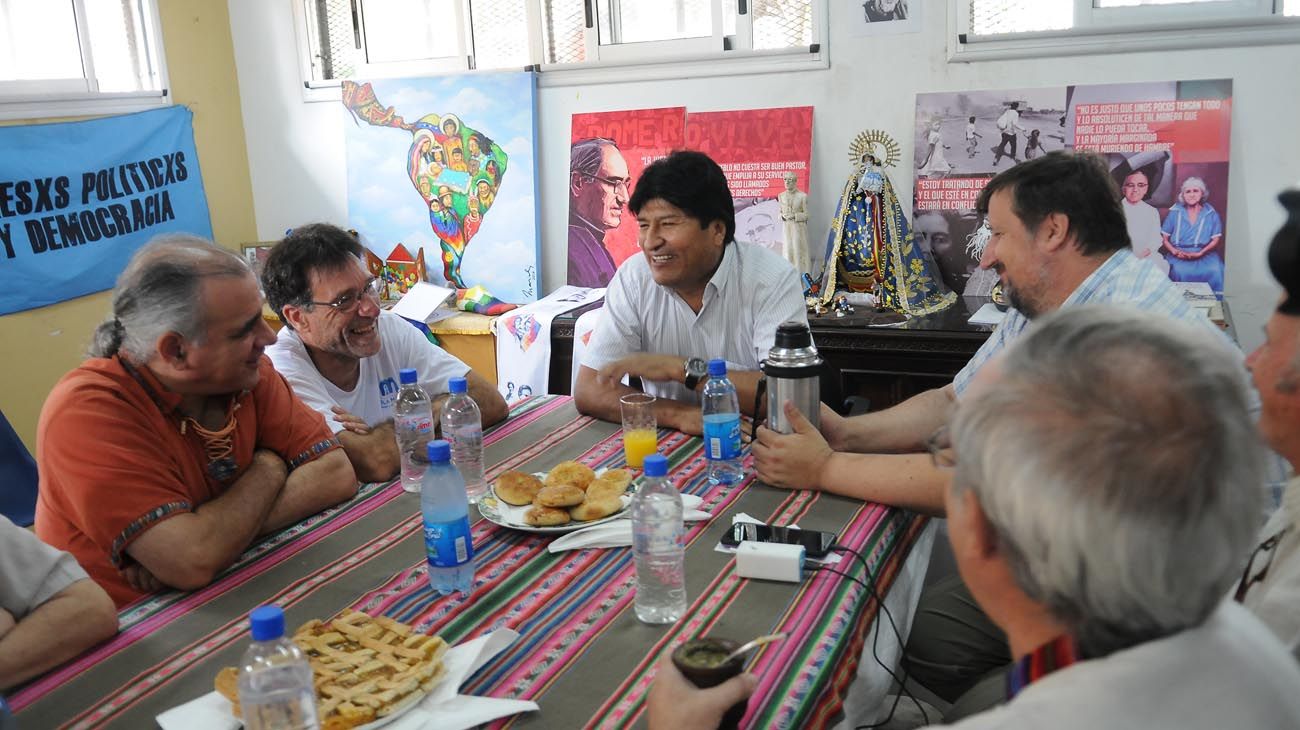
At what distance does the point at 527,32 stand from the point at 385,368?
7.78 feet

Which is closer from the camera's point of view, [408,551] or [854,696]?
[854,696]

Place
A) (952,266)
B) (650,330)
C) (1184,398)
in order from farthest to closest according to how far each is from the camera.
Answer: (952,266) < (650,330) < (1184,398)

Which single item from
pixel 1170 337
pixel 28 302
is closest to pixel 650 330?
pixel 1170 337

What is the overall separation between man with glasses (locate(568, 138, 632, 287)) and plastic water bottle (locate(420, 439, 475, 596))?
9.35 ft

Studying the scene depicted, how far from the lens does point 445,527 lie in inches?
63.5

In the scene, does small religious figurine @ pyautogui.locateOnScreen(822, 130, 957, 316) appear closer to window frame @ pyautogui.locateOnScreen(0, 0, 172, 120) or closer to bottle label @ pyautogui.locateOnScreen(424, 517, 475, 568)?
bottle label @ pyautogui.locateOnScreen(424, 517, 475, 568)

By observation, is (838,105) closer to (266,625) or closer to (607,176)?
(607,176)

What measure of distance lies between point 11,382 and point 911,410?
149 inches

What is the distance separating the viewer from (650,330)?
2.92m

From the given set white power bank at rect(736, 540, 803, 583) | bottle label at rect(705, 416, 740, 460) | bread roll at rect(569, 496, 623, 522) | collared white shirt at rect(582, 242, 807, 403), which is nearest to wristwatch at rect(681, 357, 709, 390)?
collared white shirt at rect(582, 242, 807, 403)

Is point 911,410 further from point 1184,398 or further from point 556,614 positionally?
point 1184,398

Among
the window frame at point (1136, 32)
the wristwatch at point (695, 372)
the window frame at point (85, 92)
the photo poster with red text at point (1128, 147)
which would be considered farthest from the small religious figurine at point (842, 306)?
the window frame at point (85, 92)

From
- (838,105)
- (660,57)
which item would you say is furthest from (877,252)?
(660,57)

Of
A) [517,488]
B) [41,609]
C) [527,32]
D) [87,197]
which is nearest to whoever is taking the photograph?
[41,609]
